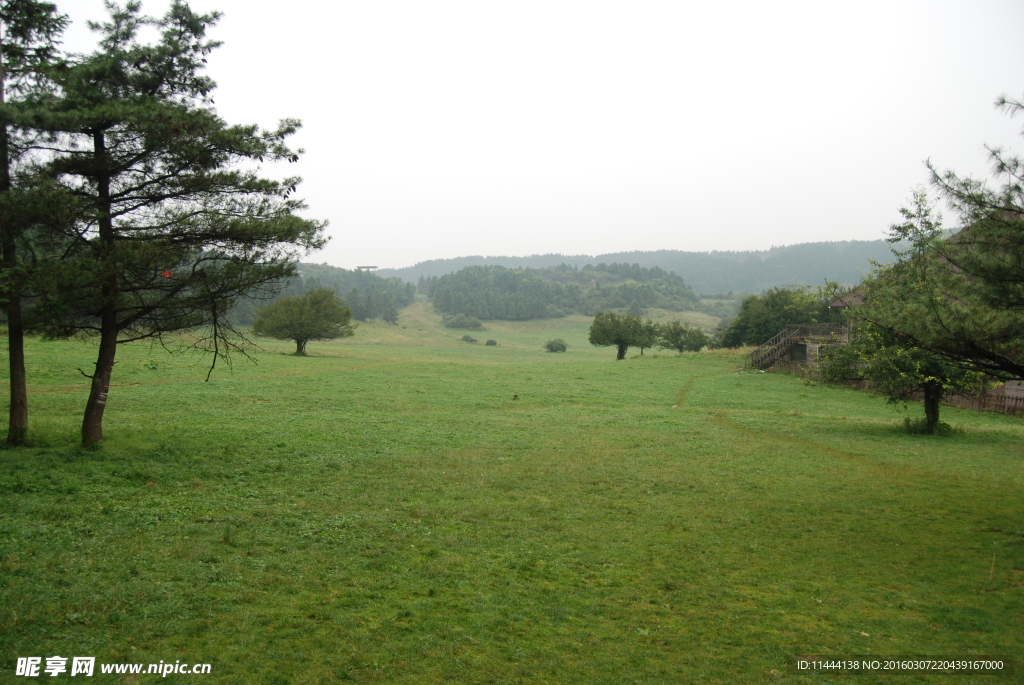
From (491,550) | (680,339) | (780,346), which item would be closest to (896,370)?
(491,550)

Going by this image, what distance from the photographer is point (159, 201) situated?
530 inches

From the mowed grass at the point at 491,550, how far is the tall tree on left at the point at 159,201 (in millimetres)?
3149

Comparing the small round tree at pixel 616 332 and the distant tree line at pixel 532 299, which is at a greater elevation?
the distant tree line at pixel 532 299

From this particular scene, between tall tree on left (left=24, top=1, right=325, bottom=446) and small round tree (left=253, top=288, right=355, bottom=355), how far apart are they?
4217cm

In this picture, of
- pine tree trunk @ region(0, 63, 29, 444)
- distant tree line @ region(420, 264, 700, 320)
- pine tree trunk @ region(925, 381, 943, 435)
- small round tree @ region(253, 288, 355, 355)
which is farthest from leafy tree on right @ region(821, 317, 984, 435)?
distant tree line @ region(420, 264, 700, 320)

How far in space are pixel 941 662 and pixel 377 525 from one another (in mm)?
7918

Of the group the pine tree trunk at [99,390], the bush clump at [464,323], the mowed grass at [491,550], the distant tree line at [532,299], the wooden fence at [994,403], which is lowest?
the mowed grass at [491,550]

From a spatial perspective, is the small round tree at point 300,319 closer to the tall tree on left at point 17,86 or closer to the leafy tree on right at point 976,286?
the tall tree on left at point 17,86

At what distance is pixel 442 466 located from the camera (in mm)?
16031

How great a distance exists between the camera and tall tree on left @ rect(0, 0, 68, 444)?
12094mm

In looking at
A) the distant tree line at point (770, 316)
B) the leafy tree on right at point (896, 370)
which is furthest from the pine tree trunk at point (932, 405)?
the distant tree line at point (770, 316)

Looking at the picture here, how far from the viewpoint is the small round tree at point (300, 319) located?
55312mm

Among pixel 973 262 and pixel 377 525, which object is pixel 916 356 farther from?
pixel 377 525

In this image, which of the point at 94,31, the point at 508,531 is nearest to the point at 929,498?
the point at 508,531
